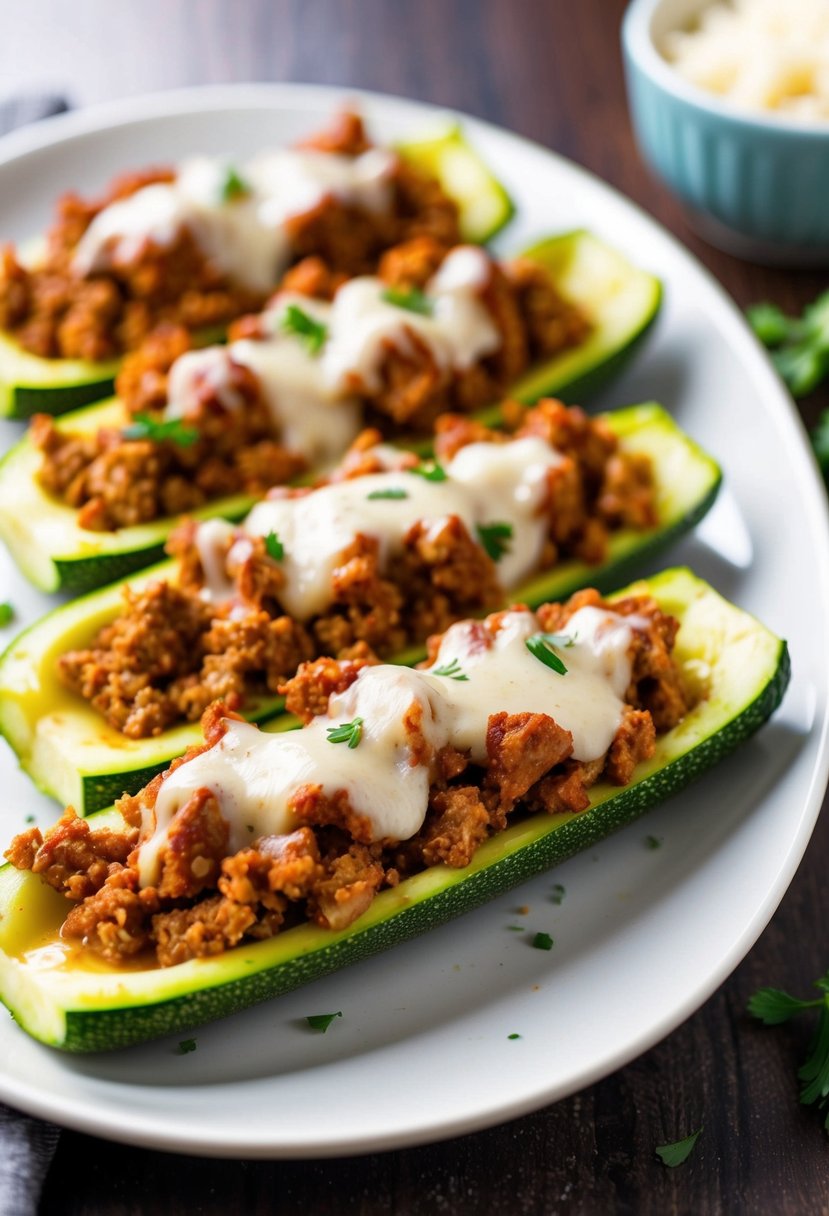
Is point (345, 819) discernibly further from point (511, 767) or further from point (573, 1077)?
point (573, 1077)

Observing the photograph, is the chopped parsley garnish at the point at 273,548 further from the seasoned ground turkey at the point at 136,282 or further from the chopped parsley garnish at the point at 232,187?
the chopped parsley garnish at the point at 232,187

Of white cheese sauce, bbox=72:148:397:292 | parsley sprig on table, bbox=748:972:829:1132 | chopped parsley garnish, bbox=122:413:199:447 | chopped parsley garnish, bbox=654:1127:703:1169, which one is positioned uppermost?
white cheese sauce, bbox=72:148:397:292

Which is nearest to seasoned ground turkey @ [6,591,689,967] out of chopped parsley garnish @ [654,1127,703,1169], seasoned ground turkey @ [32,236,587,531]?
chopped parsley garnish @ [654,1127,703,1169]

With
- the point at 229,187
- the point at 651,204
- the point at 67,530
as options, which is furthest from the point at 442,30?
the point at 67,530

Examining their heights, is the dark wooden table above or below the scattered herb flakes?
below

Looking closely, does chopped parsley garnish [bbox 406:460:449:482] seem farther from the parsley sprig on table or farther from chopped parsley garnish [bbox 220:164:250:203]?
the parsley sprig on table

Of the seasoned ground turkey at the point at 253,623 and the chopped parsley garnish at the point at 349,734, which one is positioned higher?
the chopped parsley garnish at the point at 349,734

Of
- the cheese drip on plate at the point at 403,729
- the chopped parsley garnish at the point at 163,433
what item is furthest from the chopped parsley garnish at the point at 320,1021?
the chopped parsley garnish at the point at 163,433
